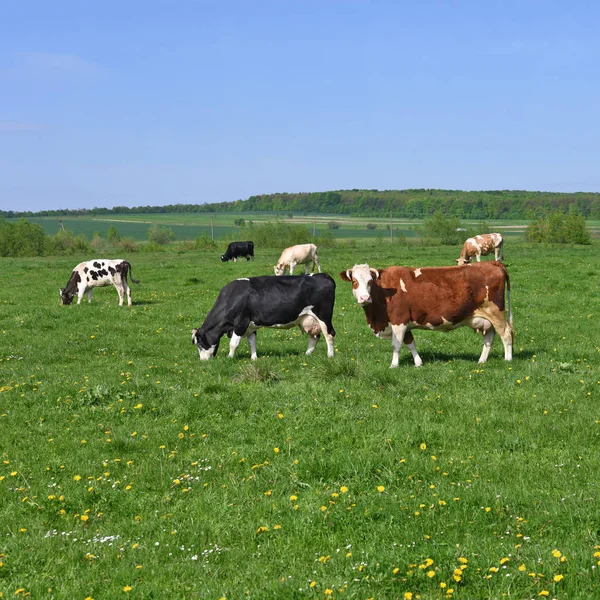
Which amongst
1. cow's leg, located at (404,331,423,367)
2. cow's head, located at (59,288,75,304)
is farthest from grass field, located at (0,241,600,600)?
cow's head, located at (59,288,75,304)

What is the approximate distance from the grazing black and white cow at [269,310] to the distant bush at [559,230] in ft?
201

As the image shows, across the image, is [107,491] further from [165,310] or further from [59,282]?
[59,282]

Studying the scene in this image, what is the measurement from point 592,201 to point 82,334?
184m

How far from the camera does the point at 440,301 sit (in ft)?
46.7

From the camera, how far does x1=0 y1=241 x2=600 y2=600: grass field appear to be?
6.04 m

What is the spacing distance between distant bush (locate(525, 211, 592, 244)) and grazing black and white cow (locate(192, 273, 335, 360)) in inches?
2413

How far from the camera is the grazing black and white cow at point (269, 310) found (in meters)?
15.9

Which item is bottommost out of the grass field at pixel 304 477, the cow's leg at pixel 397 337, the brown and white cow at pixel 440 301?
the grass field at pixel 304 477

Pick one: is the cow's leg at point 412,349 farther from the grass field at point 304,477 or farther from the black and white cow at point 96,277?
the black and white cow at point 96,277

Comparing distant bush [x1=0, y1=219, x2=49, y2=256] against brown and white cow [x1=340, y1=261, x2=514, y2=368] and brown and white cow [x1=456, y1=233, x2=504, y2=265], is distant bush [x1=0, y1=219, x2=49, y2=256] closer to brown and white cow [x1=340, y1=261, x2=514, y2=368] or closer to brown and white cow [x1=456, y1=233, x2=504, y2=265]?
brown and white cow [x1=456, y1=233, x2=504, y2=265]

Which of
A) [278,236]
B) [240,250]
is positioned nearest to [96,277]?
[240,250]

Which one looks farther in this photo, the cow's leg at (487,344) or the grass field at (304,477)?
the cow's leg at (487,344)

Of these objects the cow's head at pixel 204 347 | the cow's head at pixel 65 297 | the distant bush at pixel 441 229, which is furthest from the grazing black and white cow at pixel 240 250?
the distant bush at pixel 441 229

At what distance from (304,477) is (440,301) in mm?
6980
